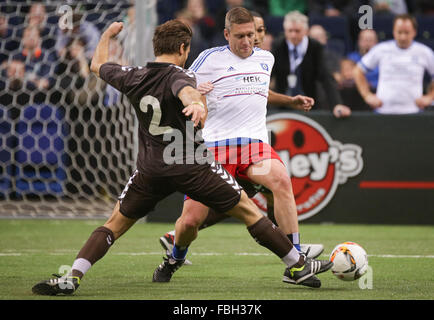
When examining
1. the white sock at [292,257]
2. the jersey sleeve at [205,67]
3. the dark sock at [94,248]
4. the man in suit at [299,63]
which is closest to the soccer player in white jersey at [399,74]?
the man in suit at [299,63]

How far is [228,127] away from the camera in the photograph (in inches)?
262

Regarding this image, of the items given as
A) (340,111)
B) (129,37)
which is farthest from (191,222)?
(129,37)

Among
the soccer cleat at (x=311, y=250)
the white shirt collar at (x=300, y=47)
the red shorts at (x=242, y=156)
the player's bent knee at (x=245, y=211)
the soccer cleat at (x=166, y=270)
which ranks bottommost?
the soccer cleat at (x=166, y=270)

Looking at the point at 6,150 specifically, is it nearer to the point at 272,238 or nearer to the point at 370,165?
the point at 370,165

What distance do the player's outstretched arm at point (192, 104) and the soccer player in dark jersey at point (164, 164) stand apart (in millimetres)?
165

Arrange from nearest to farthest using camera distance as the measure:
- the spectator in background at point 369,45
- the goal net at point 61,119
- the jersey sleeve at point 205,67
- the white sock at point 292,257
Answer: the white sock at point 292,257 → the jersey sleeve at point 205,67 → the goal net at point 61,119 → the spectator in background at point 369,45

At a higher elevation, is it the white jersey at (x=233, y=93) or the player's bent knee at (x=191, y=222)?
the white jersey at (x=233, y=93)

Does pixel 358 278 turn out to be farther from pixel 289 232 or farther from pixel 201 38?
pixel 201 38

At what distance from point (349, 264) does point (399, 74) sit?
4970 mm

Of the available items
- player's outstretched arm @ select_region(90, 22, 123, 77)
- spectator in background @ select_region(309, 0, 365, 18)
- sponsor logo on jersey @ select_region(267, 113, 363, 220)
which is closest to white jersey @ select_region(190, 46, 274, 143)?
player's outstretched arm @ select_region(90, 22, 123, 77)

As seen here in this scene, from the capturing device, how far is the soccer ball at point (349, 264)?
5820mm

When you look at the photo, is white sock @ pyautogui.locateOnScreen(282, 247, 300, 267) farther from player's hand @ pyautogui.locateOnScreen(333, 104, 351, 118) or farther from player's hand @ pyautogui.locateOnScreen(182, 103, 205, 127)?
player's hand @ pyautogui.locateOnScreen(333, 104, 351, 118)

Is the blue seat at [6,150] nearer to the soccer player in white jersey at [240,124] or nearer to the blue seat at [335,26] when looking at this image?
the blue seat at [335,26]

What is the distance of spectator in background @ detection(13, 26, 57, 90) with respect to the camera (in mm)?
11406
